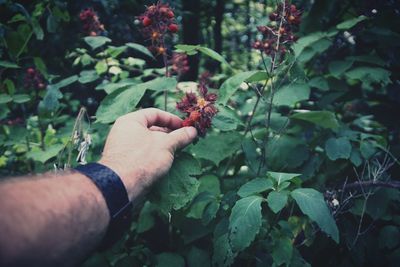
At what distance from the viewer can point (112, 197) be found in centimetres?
121

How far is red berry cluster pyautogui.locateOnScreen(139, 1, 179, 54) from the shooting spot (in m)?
1.71

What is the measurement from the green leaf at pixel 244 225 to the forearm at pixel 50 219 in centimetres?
50

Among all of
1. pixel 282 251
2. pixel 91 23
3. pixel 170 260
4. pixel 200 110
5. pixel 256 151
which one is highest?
pixel 91 23

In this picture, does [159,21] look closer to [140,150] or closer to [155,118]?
[155,118]

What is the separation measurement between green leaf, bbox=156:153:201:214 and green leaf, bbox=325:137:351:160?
0.95 meters

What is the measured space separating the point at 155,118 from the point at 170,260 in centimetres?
81

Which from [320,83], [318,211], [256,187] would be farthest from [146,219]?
[320,83]

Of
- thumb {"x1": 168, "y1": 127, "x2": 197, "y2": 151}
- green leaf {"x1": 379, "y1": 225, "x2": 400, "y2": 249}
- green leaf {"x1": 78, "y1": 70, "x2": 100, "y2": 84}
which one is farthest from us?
green leaf {"x1": 78, "y1": 70, "x2": 100, "y2": 84}

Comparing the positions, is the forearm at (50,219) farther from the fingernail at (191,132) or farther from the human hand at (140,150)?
the fingernail at (191,132)

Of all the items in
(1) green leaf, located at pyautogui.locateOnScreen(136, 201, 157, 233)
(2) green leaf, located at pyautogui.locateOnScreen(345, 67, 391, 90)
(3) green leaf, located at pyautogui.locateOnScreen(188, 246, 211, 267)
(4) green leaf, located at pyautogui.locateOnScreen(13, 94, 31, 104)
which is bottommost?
(3) green leaf, located at pyautogui.locateOnScreen(188, 246, 211, 267)

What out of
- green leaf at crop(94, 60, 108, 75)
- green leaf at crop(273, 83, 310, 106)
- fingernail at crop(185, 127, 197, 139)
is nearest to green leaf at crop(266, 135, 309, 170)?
green leaf at crop(273, 83, 310, 106)

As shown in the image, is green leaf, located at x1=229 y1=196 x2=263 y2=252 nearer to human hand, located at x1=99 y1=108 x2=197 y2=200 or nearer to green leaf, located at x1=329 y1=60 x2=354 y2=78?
human hand, located at x1=99 y1=108 x2=197 y2=200

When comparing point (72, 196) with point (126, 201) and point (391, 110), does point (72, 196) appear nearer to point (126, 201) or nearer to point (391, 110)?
point (126, 201)

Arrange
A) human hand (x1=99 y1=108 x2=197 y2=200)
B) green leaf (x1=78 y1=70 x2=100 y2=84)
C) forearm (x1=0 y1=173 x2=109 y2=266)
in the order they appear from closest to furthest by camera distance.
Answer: forearm (x1=0 y1=173 x2=109 y2=266)
human hand (x1=99 y1=108 x2=197 y2=200)
green leaf (x1=78 y1=70 x2=100 y2=84)
